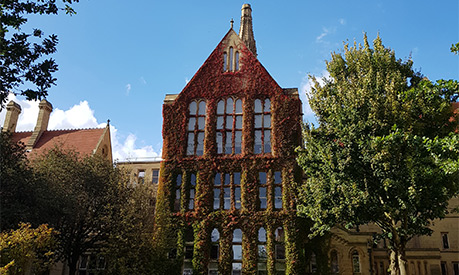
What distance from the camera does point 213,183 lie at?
112 ft

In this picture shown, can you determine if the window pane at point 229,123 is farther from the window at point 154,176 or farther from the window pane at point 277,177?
the window at point 154,176

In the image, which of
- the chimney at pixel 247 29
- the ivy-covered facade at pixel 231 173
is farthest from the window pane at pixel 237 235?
the chimney at pixel 247 29

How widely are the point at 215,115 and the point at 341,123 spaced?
13.0 m

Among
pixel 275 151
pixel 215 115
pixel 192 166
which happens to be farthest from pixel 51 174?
pixel 275 151

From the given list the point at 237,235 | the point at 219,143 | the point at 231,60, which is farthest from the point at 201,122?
the point at 237,235

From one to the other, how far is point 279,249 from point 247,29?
5031cm

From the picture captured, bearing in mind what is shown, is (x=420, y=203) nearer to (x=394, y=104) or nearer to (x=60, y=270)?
(x=394, y=104)

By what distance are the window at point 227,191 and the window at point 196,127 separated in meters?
2.99

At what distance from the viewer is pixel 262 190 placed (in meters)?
33.8

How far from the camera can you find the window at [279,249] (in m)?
31.5

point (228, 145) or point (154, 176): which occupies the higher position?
point (154, 176)

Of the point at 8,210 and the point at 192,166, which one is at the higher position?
the point at 192,166

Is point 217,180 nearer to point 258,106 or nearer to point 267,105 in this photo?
point 258,106

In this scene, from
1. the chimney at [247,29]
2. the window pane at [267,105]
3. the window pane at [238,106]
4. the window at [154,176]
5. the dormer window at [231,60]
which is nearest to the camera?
the window pane at [267,105]
